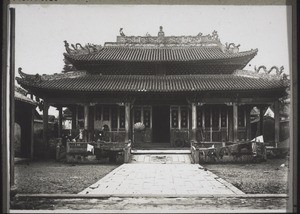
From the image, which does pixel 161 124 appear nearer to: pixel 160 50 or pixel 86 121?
pixel 160 50

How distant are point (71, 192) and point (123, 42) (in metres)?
13.8

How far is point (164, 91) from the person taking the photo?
725 inches

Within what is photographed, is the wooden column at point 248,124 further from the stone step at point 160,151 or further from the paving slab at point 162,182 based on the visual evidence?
the paving slab at point 162,182

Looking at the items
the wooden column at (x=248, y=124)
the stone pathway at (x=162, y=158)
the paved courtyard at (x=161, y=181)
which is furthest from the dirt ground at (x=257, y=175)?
the wooden column at (x=248, y=124)

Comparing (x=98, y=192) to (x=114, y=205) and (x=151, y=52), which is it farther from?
(x=151, y=52)

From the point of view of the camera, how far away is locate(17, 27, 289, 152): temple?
18.5 metres

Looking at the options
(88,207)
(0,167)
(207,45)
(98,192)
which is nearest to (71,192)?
(98,192)

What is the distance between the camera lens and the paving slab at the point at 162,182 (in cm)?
974

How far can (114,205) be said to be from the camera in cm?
833

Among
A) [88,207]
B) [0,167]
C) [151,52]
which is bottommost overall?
[88,207]

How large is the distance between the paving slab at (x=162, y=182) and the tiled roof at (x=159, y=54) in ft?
24.7

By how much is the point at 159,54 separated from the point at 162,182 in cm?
1102

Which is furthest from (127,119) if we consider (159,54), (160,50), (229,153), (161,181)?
(161,181)

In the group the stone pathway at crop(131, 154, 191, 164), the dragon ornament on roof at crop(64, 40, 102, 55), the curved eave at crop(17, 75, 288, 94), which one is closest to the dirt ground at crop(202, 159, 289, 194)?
the stone pathway at crop(131, 154, 191, 164)
